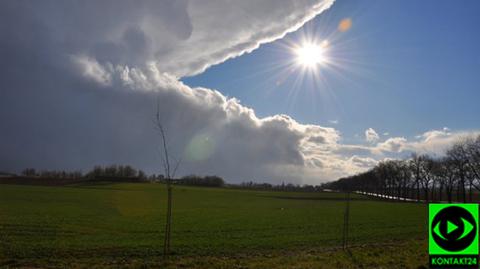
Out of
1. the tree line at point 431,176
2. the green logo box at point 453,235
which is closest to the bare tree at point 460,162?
the tree line at point 431,176

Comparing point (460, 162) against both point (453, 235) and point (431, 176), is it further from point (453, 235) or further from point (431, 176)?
point (453, 235)

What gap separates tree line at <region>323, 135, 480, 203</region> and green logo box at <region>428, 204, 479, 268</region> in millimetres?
54723

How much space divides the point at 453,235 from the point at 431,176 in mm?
123088

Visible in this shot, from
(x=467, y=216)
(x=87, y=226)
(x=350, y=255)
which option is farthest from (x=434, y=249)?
(x=87, y=226)

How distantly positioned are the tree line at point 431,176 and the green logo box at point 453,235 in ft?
180

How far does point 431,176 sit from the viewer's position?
11269 cm

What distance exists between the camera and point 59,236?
2155 centimetres

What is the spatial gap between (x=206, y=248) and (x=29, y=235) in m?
12.3

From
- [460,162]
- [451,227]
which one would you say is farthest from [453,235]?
[460,162]

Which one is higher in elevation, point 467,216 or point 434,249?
point 467,216

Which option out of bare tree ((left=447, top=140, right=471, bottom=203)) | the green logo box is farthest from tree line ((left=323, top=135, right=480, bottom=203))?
the green logo box

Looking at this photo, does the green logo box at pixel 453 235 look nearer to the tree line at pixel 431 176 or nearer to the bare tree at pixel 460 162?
the tree line at pixel 431 176

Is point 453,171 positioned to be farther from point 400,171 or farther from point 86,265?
point 86,265

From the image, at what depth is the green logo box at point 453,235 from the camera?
6.48 metres
